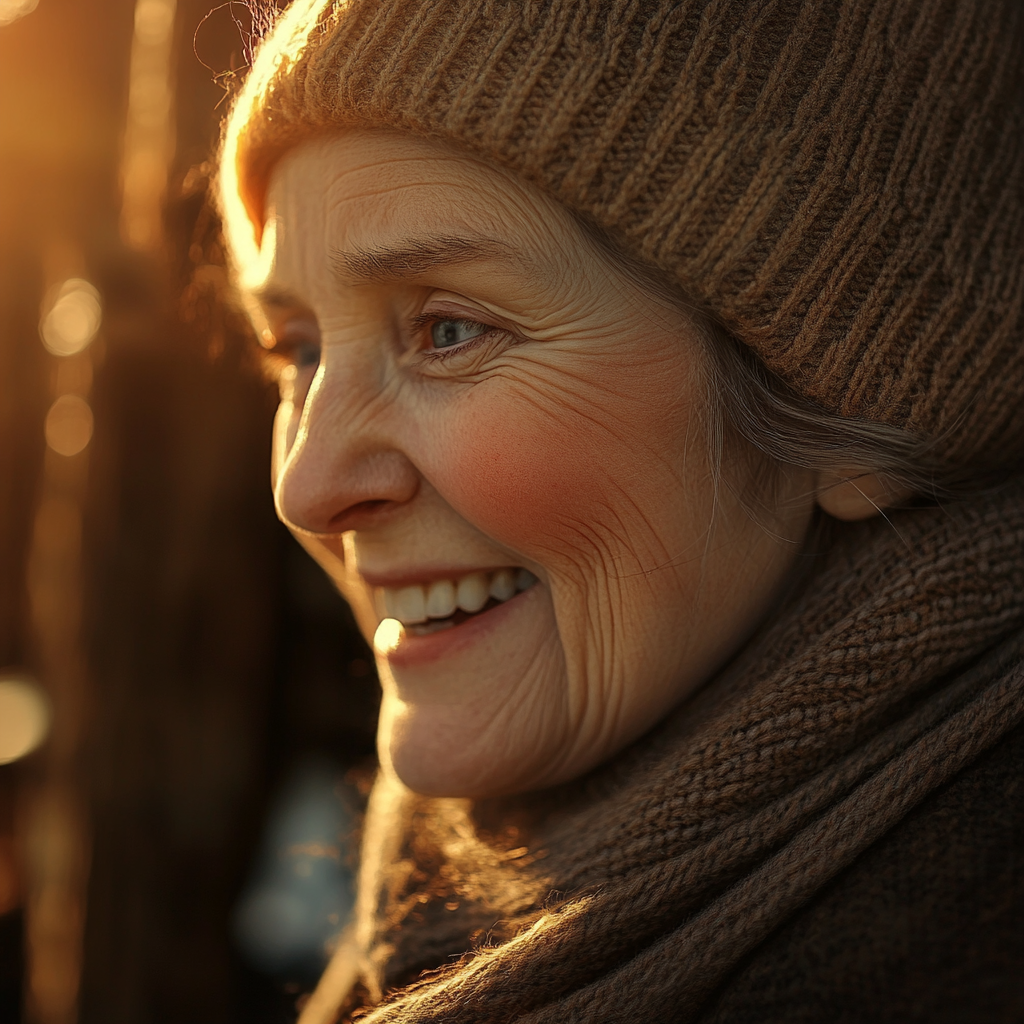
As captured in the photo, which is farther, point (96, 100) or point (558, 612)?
point (96, 100)

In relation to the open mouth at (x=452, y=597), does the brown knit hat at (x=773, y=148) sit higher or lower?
higher

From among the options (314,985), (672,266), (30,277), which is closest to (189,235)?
(30,277)

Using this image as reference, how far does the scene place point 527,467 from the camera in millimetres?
1186

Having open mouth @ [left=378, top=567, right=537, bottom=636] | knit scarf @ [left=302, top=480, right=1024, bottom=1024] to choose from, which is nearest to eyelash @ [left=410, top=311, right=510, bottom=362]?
open mouth @ [left=378, top=567, right=537, bottom=636]

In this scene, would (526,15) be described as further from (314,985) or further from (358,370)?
(314,985)

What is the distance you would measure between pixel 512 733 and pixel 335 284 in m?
0.72

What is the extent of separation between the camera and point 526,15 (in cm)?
114

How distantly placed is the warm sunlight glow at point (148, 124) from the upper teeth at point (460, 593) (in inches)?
53.3

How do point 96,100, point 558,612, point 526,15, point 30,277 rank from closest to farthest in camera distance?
point 526,15, point 558,612, point 96,100, point 30,277

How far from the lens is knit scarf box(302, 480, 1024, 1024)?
3.41ft

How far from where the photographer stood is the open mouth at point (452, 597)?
1.37 m

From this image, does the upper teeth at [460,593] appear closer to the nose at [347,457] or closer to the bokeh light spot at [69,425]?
the nose at [347,457]

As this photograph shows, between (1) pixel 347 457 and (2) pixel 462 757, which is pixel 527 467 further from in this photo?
(2) pixel 462 757

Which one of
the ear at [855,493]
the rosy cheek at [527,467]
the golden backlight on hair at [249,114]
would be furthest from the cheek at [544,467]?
the golden backlight on hair at [249,114]
